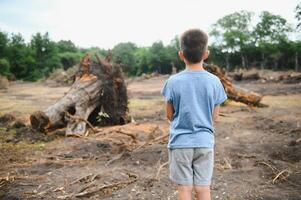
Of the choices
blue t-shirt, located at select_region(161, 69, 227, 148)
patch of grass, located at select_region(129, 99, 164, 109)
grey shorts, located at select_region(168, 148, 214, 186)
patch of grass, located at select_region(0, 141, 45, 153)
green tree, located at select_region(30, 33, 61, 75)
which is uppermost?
green tree, located at select_region(30, 33, 61, 75)

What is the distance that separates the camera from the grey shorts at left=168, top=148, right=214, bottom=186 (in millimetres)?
2947

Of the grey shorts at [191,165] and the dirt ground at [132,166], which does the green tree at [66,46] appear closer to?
the dirt ground at [132,166]

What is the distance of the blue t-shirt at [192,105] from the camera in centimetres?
292

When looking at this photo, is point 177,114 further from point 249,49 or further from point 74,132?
point 249,49

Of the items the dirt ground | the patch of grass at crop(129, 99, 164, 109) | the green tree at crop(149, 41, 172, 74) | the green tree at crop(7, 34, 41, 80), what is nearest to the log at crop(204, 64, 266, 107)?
the patch of grass at crop(129, 99, 164, 109)

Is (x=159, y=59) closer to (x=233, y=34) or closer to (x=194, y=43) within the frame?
(x=233, y=34)

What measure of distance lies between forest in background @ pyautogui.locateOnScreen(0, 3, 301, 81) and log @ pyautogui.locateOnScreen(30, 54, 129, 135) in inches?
1525

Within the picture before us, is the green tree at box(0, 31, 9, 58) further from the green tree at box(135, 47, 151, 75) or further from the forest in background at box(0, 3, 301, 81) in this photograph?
the green tree at box(135, 47, 151, 75)

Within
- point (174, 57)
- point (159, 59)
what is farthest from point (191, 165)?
point (159, 59)

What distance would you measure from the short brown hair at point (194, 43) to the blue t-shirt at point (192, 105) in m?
A: 0.14

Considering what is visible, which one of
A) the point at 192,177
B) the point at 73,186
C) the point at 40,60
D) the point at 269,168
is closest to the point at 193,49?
the point at 192,177

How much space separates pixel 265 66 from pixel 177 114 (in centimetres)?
4962

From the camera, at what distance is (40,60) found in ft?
194

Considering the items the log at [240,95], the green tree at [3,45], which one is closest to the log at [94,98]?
the log at [240,95]
